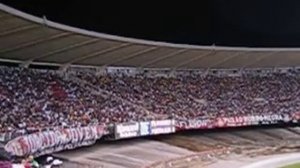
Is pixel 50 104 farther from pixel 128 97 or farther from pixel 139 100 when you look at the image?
pixel 139 100

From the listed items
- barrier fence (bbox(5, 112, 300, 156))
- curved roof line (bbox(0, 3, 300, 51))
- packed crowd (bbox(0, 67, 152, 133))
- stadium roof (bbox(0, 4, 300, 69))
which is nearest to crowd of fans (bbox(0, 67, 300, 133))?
packed crowd (bbox(0, 67, 152, 133))

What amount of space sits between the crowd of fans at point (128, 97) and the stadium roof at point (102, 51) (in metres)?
1.05

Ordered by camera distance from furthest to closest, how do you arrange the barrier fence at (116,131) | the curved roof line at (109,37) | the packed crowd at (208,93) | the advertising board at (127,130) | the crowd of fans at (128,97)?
the packed crowd at (208,93)
the advertising board at (127,130)
the crowd of fans at (128,97)
the curved roof line at (109,37)
the barrier fence at (116,131)

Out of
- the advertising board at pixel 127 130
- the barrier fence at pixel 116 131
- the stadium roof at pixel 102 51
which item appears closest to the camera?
the barrier fence at pixel 116 131

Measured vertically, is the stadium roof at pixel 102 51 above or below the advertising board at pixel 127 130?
above

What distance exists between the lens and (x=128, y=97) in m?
48.2

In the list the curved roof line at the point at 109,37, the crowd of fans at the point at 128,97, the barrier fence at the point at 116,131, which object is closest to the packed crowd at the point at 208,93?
the crowd of fans at the point at 128,97

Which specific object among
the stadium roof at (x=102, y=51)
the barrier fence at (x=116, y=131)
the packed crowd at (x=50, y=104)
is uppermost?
the stadium roof at (x=102, y=51)

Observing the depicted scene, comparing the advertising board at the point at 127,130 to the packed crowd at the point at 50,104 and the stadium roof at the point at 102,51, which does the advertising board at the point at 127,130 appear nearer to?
the packed crowd at the point at 50,104

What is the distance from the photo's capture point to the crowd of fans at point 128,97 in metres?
36.8

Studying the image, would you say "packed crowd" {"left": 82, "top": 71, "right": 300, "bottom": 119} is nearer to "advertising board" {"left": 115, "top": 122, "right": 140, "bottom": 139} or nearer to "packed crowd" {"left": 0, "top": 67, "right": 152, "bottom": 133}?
"packed crowd" {"left": 0, "top": 67, "right": 152, "bottom": 133}

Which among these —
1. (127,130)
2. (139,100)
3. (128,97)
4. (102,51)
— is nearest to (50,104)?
(127,130)

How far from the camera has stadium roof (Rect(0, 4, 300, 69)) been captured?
35.1 meters

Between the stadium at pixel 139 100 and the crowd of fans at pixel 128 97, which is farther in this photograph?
the crowd of fans at pixel 128 97
